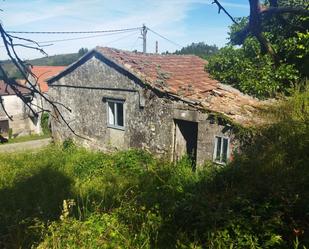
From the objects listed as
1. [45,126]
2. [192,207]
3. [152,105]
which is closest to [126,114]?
[152,105]

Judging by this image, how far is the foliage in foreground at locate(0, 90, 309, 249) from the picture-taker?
13.8ft

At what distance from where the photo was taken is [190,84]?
403 inches

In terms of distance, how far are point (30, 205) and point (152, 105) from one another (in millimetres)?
4866

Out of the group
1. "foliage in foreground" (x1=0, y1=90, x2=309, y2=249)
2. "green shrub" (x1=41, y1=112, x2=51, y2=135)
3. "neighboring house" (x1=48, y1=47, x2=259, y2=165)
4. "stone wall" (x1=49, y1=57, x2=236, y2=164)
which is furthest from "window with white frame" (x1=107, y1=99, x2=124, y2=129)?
"green shrub" (x1=41, y1=112, x2=51, y2=135)

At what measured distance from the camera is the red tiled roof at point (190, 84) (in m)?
8.52

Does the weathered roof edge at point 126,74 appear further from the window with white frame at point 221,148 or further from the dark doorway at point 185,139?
the dark doorway at point 185,139

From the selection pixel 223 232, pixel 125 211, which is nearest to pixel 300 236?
pixel 223 232

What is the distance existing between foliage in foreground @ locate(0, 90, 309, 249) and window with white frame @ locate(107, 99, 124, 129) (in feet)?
11.1

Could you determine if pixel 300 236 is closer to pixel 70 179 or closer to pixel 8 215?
pixel 8 215

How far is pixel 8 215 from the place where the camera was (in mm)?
6070

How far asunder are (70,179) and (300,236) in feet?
22.1

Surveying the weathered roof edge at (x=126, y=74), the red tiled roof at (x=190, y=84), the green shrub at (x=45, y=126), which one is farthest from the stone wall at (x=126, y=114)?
the green shrub at (x=45, y=126)

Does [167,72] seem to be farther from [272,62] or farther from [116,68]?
[272,62]

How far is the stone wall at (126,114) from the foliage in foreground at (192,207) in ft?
4.17
